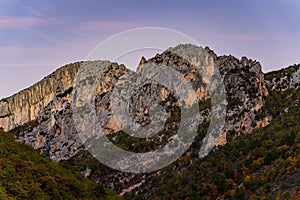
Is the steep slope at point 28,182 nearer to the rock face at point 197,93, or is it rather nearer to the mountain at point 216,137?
the mountain at point 216,137

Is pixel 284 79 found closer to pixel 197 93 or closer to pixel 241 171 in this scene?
pixel 197 93

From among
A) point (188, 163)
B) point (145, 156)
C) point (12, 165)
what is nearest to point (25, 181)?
point (12, 165)

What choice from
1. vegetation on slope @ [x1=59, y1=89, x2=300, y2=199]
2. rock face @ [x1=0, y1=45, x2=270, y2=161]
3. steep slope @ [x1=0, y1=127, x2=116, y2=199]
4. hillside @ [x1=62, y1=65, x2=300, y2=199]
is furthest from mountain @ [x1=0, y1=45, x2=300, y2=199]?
steep slope @ [x1=0, y1=127, x2=116, y2=199]

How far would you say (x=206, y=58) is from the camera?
15100 cm

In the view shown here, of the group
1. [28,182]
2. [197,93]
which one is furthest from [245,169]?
[197,93]

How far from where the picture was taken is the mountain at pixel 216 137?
69.8 metres

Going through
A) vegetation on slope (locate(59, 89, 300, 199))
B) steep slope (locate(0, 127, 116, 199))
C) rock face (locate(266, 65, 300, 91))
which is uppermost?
rock face (locate(266, 65, 300, 91))

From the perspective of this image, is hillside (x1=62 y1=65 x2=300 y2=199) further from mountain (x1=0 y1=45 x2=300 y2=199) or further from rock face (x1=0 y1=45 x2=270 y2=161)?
rock face (x1=0 y1=45 x2=270 y2=161)

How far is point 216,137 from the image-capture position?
Result: 4397 inches

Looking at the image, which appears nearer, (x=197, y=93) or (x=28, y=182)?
(x=28, y=182)

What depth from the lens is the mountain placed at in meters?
69.8

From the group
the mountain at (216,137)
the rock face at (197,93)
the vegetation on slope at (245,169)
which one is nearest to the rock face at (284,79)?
the mountain at (216,137)

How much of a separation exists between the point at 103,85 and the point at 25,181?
162184 millimetres

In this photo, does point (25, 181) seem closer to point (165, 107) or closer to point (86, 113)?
point (165, 107)
